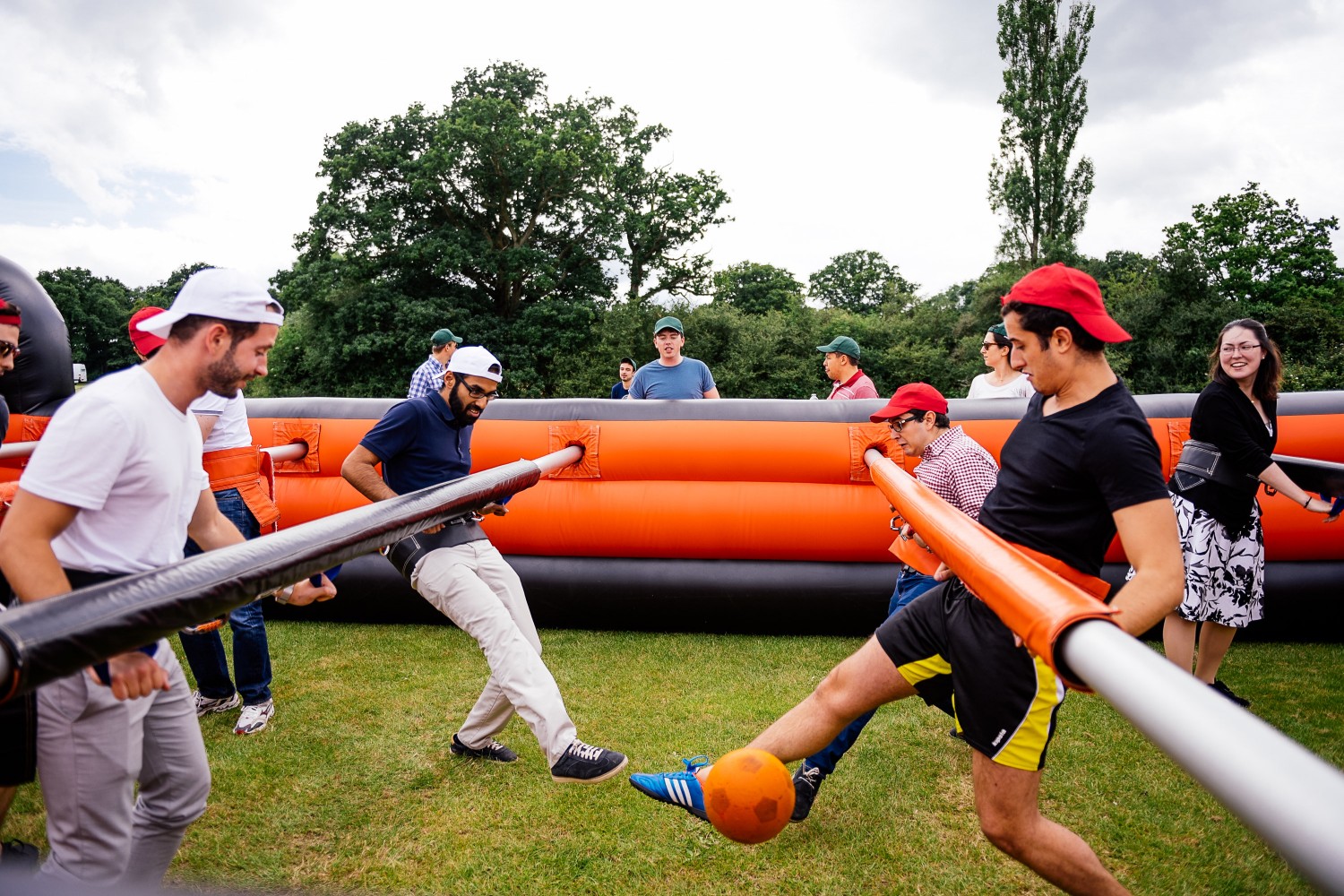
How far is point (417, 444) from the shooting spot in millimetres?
3775

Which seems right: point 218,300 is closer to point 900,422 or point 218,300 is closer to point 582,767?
point 582,767

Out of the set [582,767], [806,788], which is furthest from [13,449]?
[806,788]

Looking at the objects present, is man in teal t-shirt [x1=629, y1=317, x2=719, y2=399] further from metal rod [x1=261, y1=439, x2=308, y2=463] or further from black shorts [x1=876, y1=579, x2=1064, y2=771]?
black shorts [x1=876, y1=579, x2=1064, y2=771]

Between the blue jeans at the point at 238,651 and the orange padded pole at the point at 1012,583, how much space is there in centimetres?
365

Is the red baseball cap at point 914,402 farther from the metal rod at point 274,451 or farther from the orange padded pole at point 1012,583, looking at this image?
the metal rod at point 274,451

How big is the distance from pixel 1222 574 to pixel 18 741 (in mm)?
5031

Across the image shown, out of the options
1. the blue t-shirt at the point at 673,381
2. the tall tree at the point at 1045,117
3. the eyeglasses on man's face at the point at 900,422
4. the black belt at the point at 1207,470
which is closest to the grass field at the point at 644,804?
the black belt at the point at 1207,470

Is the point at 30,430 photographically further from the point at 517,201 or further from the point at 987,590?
the point at 517,201

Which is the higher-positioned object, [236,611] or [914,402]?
[914,402]

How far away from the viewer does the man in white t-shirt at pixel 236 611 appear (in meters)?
4.11

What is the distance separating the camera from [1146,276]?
24.3m

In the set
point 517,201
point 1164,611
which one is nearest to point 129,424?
point 1164,611

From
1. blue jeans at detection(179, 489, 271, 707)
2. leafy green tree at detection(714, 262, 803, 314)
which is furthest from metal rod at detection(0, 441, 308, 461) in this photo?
leafy green tree at detection(714, 262, 803, 314)

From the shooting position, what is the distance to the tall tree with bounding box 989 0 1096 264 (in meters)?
25.0
